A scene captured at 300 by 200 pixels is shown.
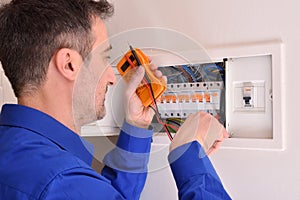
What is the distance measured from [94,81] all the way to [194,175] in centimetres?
28

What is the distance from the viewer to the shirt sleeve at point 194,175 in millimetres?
643

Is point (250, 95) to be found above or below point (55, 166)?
above

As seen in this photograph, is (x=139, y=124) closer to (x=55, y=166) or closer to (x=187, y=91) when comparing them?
(x=187, y=91)

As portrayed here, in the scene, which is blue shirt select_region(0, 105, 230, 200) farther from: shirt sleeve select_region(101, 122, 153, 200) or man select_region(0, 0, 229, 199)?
shirt sleeve select_region(101, 122, 153, 200)

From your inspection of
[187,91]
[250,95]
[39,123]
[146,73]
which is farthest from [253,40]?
[39,123]

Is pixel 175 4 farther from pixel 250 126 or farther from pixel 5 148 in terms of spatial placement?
pixel 5 148

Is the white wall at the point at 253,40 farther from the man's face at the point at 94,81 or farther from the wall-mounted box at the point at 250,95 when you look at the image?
the man's face at the point at 94,81

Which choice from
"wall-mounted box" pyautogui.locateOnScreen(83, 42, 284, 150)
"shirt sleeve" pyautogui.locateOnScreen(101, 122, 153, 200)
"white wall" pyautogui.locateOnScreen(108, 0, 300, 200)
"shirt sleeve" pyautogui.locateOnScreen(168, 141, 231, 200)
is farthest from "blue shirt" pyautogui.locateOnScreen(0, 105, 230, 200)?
"white wall" pyautogui.locateOnScreen(108, 0, 300, 200)

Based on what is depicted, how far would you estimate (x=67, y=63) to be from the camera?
0.73 meters

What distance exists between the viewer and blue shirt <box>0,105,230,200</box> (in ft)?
1.87

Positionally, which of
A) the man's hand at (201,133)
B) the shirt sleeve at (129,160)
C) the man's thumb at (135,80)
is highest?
the man's thumb at (135,80)

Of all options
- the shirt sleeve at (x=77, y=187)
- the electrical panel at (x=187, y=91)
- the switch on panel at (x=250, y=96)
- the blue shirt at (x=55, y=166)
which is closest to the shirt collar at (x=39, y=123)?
the blue shirt at (x=55, y=166)

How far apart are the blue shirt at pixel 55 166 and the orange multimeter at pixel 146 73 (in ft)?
0.55

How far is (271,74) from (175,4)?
1.23 ft
